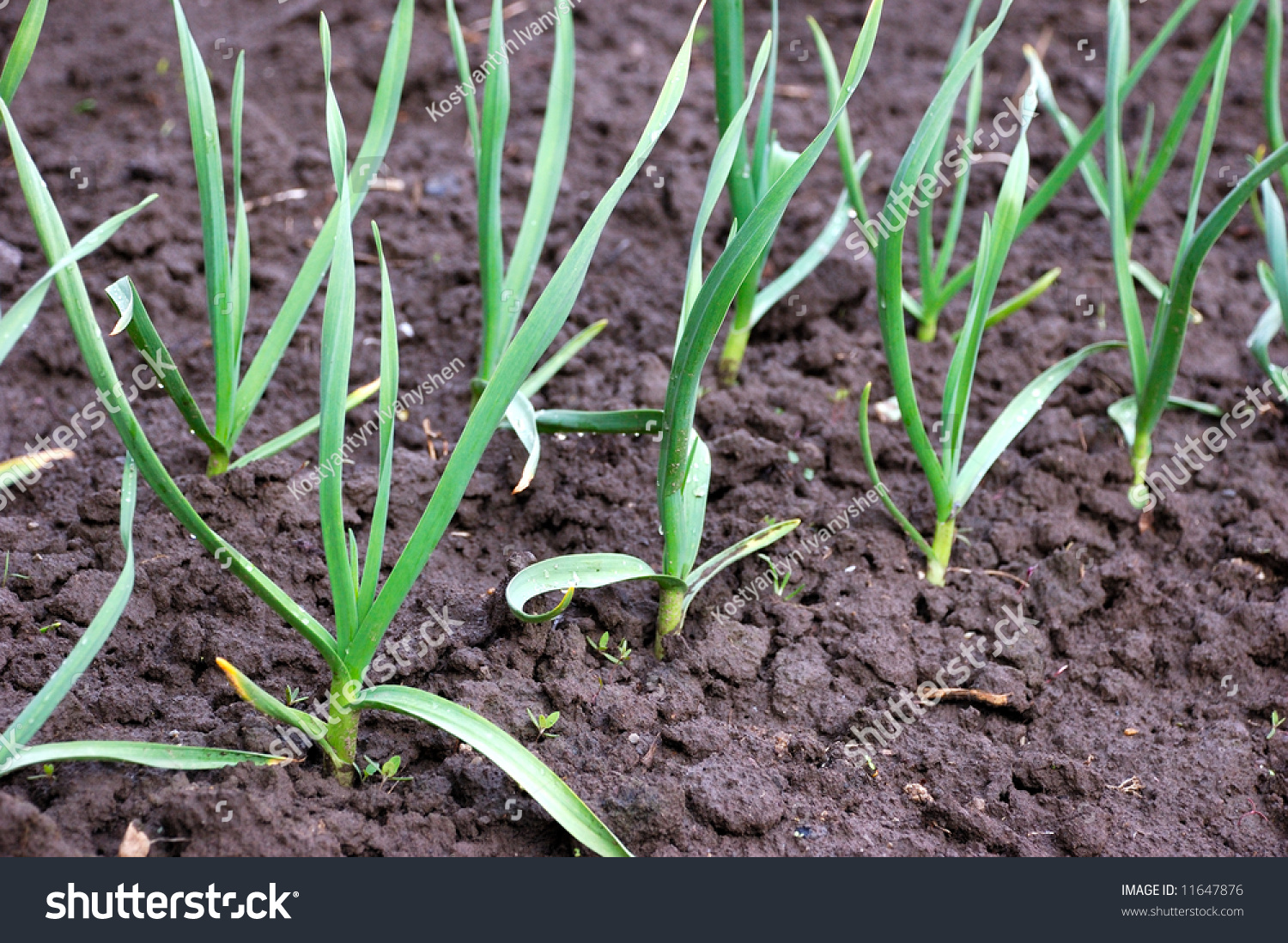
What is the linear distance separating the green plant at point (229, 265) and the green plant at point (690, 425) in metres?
0.47

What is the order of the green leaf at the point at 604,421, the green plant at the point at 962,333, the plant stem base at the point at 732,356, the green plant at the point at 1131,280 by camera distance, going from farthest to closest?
the plant stem base at the point at 732,356, the green plant at the point at 1131,280, the green leaf at the point at 604,421, the green plant at the point at 962,333

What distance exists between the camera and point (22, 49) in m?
1.35

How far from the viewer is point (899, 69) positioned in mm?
2838

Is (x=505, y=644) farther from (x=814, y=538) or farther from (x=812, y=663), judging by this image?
(x=814, y=538)

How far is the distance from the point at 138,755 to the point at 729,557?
0.76 m

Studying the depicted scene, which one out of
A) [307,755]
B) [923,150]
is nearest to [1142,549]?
[923,150]

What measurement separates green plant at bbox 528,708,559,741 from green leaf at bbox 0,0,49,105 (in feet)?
3.16

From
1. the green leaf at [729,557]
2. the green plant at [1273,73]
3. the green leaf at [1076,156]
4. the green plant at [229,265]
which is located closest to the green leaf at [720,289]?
the green leaf at [729,557]

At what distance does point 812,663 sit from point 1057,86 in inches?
75.0

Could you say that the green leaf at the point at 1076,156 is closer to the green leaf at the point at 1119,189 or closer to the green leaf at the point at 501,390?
the green leaf at the point at 1119,189

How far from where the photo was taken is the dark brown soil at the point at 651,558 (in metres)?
1.33

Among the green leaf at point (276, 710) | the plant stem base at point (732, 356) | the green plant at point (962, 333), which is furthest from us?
the plant stem base at point (732, 356)

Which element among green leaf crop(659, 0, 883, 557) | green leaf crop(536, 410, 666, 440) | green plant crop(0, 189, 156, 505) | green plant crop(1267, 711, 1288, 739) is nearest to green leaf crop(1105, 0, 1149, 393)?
green plant crop(1267, 711, 1288, 739)

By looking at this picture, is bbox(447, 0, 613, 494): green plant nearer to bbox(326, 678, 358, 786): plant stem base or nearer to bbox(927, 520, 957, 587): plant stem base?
bbox(326, 678, 358, 786): plant stem base
